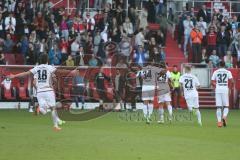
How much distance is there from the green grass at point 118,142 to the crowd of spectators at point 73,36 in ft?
34.9

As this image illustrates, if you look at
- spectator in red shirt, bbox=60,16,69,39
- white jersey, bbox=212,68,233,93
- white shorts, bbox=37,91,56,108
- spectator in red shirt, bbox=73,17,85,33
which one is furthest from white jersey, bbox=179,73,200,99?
spectator in red shirt, bbox=73,17,85,33

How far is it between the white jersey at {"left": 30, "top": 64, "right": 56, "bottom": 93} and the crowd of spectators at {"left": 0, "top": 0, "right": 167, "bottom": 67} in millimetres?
12982

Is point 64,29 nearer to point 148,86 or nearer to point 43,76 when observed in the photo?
point 148,86

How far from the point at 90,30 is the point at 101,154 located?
23.4 metres

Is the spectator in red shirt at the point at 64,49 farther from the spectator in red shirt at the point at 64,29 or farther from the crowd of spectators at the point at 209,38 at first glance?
the crowd of spectators at the point at 209,38

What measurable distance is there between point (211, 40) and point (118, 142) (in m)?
23.2

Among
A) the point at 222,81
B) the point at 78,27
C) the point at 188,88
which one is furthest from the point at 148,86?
the point at 78,27

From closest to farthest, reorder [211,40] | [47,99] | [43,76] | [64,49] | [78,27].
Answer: [43,76], [47,99], [64,49], [78,27], [211,40]

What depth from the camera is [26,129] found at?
22.8 metres

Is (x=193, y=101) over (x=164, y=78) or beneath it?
beneath

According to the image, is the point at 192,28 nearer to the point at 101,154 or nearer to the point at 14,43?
the point at 14,43

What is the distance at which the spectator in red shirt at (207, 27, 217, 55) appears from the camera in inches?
1604

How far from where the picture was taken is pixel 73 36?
38062 mm

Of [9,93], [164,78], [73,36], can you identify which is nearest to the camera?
[164,78]
